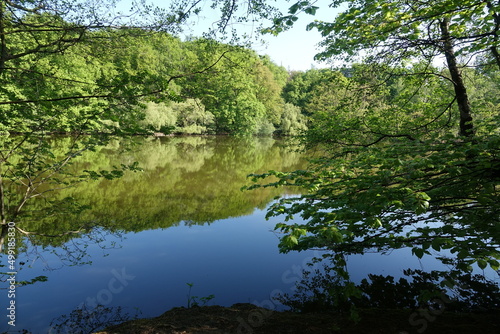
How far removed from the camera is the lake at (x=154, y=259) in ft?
16.9

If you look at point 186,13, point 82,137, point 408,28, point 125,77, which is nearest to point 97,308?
point 82,137

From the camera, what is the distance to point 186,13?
3.43 meters

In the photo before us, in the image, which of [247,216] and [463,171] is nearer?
[463,171]

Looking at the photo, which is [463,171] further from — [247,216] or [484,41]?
[247,216]

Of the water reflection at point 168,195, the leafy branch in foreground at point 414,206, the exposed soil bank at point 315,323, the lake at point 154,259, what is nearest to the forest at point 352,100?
the leafy branch in foreground at point 414,206

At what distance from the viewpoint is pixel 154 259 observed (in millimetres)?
6688

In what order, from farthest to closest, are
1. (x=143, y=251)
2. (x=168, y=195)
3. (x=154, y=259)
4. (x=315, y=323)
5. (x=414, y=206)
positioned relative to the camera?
(x=168, y=195)
(x=143, y=251)
(x=154, y=259)
(x=315, y=323)
(x=414, y=206)

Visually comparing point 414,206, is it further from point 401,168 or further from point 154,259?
point 154,259

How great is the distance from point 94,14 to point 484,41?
5671mm

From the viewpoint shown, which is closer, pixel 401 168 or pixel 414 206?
pixel 414 206

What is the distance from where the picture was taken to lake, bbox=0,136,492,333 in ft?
16.9

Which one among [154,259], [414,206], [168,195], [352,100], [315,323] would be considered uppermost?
[352,100]

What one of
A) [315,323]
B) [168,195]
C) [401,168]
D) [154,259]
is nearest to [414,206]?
[401,168]

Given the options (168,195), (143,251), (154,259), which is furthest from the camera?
(168,195)
